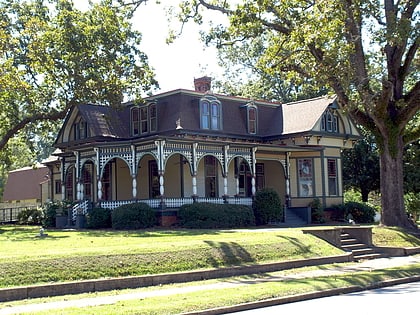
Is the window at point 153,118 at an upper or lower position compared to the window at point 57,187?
upper

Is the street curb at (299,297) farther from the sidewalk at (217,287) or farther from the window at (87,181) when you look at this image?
the window at (87,181)

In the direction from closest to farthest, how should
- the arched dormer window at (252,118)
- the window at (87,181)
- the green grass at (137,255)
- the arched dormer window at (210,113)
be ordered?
the green grass at (137,255)
the arched dormer window at (210,113)
the window at (87,181)
the arched dormer window at (252,118)

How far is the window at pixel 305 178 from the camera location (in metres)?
38.7

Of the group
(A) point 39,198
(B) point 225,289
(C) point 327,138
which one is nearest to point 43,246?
(B) point 225,289

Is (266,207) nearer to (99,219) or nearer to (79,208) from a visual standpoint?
(99,219)

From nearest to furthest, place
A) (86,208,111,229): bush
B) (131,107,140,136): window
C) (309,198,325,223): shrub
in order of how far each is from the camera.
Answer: (86,208,111,229): bush, (309,198,325,223): shrub, (131,107,140,136): window

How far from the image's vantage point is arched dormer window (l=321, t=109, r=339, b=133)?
3956cm

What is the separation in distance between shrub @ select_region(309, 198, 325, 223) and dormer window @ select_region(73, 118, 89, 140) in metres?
14.6

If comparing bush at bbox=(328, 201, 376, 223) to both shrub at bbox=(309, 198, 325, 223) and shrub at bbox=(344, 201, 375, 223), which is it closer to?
shrub at bbox=(344, 201, 375, 223)

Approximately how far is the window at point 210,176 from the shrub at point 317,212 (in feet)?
20.2

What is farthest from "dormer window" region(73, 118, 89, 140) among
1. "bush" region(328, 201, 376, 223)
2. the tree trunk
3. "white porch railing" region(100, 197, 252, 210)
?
the tree trunk

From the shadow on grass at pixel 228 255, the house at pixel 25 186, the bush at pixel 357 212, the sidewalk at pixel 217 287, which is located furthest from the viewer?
the house at pixel 25 186

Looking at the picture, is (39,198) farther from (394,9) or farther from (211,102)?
(394,9)

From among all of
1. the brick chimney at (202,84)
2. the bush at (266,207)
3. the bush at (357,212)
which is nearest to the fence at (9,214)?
the brick chimney at (202,84)
